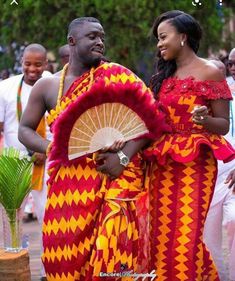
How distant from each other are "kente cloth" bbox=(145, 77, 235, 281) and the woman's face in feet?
0.61

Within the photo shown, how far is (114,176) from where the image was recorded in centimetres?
637

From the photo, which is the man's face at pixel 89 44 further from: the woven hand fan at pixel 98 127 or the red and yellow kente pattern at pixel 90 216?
the woven hand fan at pixel 98 127

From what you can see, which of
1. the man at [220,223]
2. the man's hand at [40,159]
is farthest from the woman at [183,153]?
the man's hand at [40,159]

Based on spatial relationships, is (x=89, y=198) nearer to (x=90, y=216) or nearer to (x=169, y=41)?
(x=90, y=216)

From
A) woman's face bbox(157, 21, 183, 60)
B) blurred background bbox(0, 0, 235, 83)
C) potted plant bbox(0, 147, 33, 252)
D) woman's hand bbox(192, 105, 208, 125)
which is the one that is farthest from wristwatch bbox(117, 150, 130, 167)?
blurred background bbox(0, 0, 235, 83)

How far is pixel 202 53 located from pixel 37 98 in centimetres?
1305

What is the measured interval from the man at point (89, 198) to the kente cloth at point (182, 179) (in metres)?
0.30

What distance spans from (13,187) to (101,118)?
1312 millimetres

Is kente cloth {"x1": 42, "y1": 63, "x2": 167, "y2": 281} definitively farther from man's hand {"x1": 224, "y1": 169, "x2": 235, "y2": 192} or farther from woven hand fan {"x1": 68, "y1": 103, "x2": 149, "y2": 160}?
man's hand {"x1": 224, "y1": 169, "x2": 235, "y2": 192}

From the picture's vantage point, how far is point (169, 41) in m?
6.88

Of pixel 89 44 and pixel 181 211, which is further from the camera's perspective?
pixel 181 211

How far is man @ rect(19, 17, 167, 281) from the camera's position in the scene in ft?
20.8

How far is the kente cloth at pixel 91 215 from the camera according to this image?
631 centimetres

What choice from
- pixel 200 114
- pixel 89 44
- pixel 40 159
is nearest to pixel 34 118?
pixel 89 44
